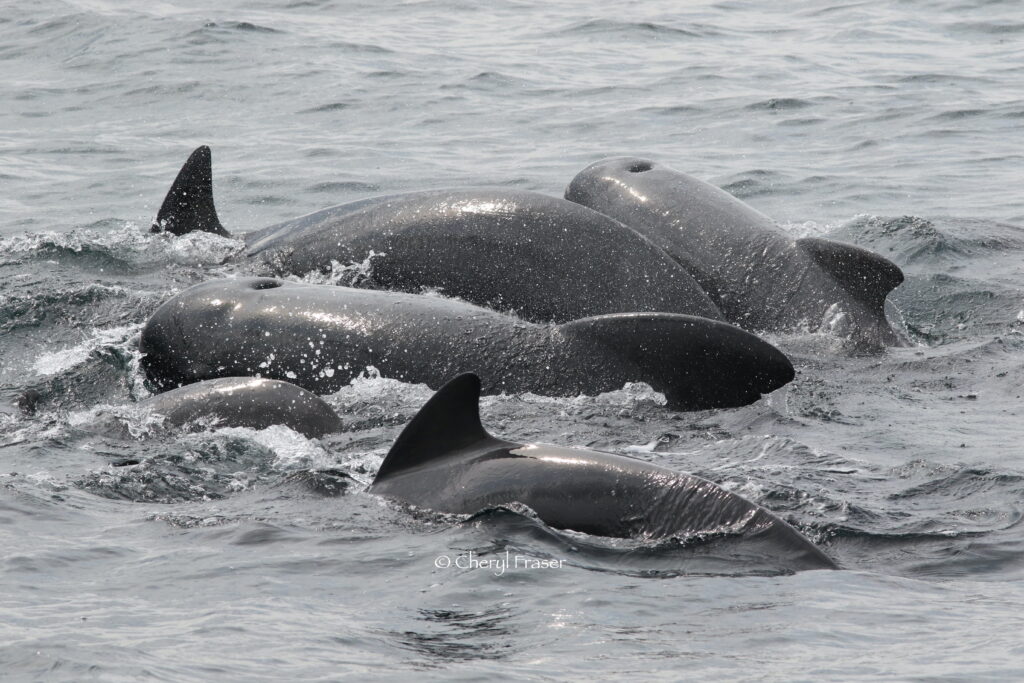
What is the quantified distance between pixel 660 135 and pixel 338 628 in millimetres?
14474

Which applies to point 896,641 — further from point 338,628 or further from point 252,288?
point 252,288

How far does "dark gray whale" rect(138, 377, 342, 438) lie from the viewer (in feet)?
26.8

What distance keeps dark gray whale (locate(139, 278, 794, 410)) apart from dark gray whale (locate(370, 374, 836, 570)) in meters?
1.68

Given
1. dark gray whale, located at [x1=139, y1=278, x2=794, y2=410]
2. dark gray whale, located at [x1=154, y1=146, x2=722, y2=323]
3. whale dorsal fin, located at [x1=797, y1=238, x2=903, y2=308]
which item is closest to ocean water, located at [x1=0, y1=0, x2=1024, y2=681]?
dark gray whale, located at [x1=139, y1=278, x2=794, y2=410]

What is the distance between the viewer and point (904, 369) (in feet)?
31.5

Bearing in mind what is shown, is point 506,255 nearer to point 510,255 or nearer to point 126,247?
point 510,255

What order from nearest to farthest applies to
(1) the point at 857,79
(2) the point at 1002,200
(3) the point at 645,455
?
(3) the point at 645,455
(2) the point at 1002,200
(1) the point at 857,79

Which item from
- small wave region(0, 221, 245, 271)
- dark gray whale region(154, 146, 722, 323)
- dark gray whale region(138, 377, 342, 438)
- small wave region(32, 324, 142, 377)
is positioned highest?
dark gray whale region(154, 146, 722, 323)

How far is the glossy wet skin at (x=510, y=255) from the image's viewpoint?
32.0 feet

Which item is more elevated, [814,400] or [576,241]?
[576,241]

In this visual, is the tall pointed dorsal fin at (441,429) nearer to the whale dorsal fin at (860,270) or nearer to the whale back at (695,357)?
the whale back at (695,357)

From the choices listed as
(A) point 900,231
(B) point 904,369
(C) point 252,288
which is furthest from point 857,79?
(C) point 252,288

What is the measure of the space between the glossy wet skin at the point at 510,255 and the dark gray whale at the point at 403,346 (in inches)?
23.7

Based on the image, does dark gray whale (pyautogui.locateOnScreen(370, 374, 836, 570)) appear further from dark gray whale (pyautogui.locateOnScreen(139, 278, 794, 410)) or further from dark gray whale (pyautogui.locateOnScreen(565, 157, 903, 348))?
dark gray whale (pyautogui.locateOnScreen(565, 157, 903, 348))
